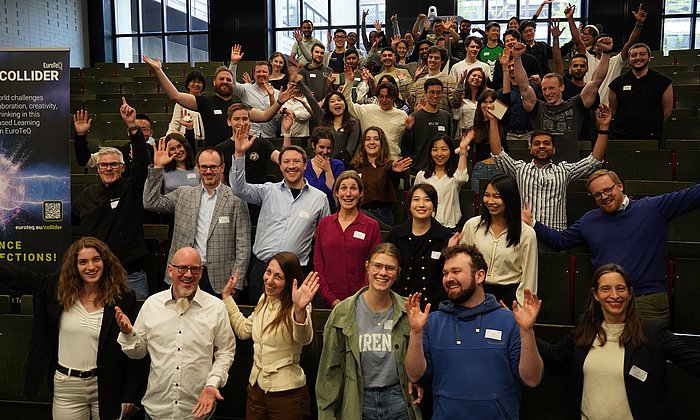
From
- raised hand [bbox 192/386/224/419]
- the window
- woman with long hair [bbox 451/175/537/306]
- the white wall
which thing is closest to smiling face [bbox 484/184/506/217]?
woman with long hair [bbox 451/175/537/306]

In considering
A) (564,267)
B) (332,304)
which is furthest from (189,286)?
(564,267)

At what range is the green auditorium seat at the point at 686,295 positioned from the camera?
A: 362 cm

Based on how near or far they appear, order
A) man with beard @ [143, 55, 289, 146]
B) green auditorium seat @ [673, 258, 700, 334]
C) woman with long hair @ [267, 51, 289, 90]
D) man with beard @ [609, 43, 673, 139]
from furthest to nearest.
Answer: woman with long hair @ [267, 51, 289, 90]
man with beard @ [609, 43, 673, 139]
man with beard @ [143, 55, 289, 146]
green auditorium seat @ [673, 258, 700, 334]

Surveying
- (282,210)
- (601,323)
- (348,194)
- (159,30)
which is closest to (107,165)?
(282,210)

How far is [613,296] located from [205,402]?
5.54 feet

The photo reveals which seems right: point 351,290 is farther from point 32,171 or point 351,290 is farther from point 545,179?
point 32,171

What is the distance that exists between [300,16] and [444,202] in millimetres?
10586

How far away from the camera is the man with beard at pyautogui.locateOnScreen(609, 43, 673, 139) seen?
214 inches

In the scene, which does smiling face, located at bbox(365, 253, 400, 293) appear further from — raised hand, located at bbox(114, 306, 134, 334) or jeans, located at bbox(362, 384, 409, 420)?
raised hand, located at bbox(114, 306, 134, 334)

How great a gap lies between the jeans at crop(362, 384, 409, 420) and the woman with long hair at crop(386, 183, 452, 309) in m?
0.54

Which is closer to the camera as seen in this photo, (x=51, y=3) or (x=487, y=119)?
(x=487, y=119)

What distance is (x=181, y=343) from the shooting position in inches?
115

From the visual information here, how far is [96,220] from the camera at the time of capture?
380cm

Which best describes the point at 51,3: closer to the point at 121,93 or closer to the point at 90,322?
the point at 121,93
